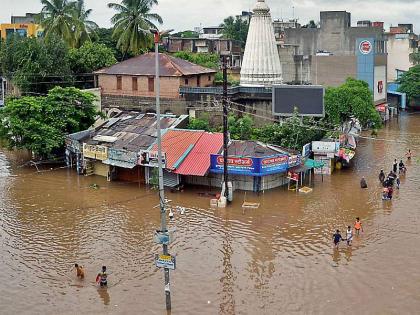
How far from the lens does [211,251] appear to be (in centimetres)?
2281

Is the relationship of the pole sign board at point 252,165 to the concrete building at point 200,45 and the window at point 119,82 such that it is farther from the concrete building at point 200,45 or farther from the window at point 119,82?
the concrete building at point 200,45

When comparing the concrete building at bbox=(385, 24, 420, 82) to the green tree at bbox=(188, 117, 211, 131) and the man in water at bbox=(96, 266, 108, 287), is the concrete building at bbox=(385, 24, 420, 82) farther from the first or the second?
the man in water at bbox=(96, 266, 108, 287)

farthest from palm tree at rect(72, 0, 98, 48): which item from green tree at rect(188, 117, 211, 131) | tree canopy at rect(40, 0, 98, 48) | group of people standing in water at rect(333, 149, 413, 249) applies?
group of people standing in water at rect(333, 149, 413, 249)

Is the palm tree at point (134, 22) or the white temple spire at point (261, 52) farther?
the palm tree at point (134, 22)

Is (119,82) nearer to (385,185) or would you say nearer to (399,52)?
(385,185)

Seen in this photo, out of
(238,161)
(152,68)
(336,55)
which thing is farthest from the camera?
(336,55)

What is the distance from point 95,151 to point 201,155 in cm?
646

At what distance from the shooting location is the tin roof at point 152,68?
142 feet

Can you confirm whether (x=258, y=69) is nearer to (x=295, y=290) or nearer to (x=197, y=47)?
(x=295, y=290)

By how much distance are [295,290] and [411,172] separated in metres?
19.4

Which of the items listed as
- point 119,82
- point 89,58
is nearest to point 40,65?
point 119,82

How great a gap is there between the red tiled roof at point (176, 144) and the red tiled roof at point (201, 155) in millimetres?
305

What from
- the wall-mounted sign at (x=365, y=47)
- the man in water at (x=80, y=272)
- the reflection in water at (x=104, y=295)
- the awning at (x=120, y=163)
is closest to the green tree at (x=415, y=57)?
the wall-mounted sign at (x=365, y=47)

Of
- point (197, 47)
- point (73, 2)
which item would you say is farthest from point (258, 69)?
point (197, 47)
